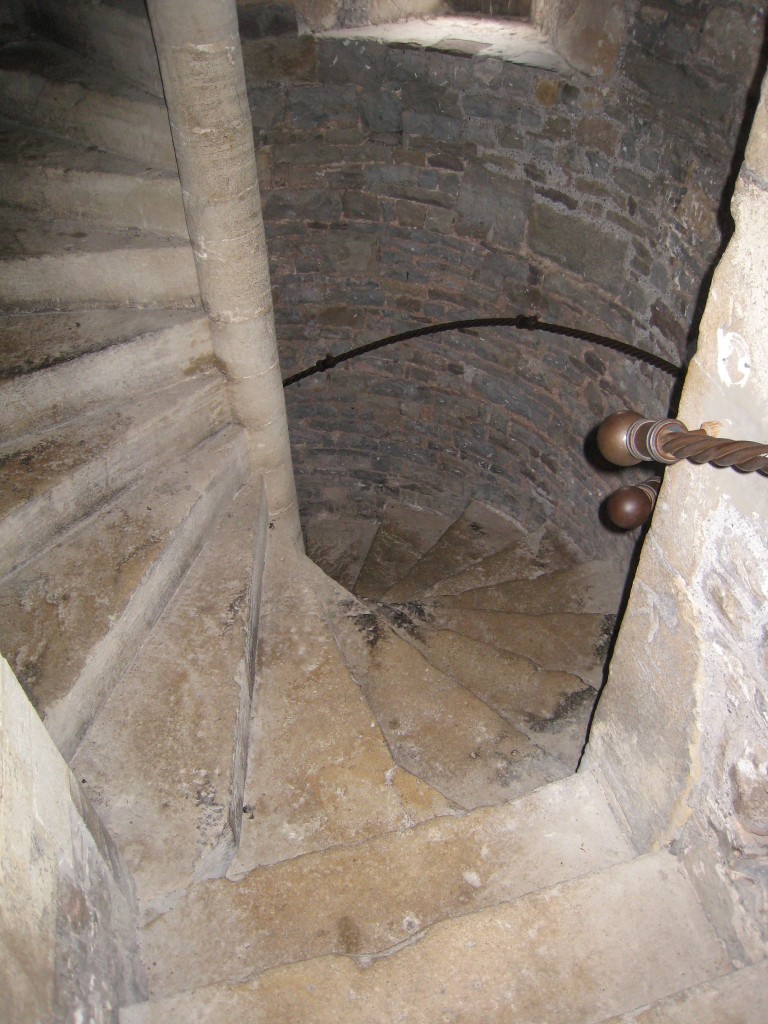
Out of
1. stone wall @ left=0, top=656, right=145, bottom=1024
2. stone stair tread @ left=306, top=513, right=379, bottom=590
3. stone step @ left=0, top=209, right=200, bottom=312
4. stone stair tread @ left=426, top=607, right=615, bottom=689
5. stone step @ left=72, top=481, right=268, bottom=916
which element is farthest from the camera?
stone stair tread @ left=306, top=513, right=379, bottom=590

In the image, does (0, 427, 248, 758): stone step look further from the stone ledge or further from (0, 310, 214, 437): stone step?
the stone ledge

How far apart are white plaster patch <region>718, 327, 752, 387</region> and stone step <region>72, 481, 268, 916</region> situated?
183 centimetres

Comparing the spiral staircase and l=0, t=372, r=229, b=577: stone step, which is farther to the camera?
l=0, t=372, r=229, b=577: stone step

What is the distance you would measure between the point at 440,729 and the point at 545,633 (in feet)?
3.86

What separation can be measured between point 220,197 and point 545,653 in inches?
103

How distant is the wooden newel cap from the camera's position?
1.39 meters

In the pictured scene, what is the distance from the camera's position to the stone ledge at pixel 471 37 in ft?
12.6

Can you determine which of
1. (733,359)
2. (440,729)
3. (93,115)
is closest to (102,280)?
(93,115)

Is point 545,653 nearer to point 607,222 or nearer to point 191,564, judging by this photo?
point 191,564

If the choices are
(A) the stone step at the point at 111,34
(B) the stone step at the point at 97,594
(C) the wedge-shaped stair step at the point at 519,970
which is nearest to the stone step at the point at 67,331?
(B) the stone step at the point at 97,594

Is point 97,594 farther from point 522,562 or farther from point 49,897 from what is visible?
point 522,562

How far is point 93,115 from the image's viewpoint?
10.8 feet

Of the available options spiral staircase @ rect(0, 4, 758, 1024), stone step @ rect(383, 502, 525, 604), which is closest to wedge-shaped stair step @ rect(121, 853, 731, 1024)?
spiral staircase @ rect(0, 4, 758, 1024)

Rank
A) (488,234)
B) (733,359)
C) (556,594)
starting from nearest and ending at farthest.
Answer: (733,359)
(556,594)
(488,234)
